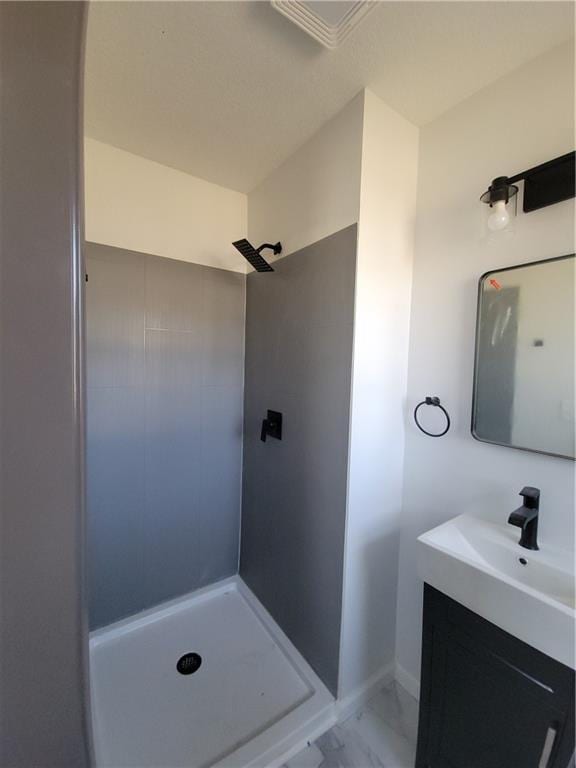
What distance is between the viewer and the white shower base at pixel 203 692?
1.23m

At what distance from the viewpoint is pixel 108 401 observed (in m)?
1.63

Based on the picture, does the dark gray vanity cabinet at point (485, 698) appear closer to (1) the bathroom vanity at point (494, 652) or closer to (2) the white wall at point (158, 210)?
(1) the bathroom vanity at point (494, 652)

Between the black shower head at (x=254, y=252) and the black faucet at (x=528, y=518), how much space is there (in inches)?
56.7

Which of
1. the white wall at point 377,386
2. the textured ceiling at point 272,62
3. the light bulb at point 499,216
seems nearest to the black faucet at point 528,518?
the white wall at point 377,386

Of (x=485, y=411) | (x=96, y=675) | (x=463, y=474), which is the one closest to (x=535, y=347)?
(x=485, y=411)

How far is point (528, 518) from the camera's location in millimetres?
1000

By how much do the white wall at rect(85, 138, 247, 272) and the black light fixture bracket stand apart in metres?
1.35

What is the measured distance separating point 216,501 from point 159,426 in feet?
2.02

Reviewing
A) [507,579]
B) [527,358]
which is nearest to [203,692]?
[507,579]

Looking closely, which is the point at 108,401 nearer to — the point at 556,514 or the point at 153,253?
the point at 153,253

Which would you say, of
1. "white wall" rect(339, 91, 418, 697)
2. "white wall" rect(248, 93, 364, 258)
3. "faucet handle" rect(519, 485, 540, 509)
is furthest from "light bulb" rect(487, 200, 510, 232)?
"faucet handle" rect(519, 485, 540, 509)

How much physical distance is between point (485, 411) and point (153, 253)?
1731mm

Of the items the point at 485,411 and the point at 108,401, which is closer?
the point at 485,411

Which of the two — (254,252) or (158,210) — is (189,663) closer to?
(254,252)
